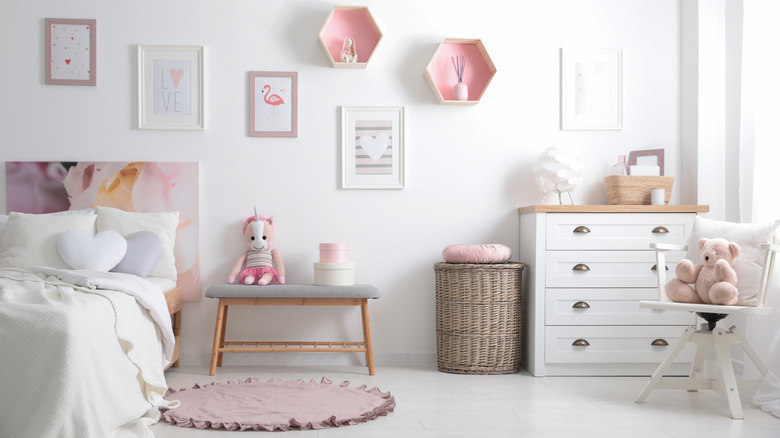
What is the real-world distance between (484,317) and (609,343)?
0.65 meters

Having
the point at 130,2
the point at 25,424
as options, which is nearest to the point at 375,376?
the point at 25,424

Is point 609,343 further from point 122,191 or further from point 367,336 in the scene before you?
point 122,191

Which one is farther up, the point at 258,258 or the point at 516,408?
the point at 258,258

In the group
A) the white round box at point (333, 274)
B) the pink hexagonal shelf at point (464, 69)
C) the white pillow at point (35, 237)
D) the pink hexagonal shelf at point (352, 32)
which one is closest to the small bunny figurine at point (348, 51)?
the pink hexagonal shelf at point (352, 32)

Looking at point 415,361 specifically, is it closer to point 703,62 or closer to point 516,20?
point 516,20

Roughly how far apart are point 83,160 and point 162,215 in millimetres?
558

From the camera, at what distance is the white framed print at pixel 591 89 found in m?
3.93

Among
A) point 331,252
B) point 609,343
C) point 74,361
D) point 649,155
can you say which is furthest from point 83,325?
point 649,155

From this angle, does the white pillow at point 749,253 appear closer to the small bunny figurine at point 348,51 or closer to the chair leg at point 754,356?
the chair leg at point 754,356

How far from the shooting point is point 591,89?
3.95m

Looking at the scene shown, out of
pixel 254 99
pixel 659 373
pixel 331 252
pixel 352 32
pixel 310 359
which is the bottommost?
pixel 310 359

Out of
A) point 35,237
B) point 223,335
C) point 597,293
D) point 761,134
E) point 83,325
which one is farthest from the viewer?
point 223,335

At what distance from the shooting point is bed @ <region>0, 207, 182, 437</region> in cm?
198

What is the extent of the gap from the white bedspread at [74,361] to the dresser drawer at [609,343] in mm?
1930
